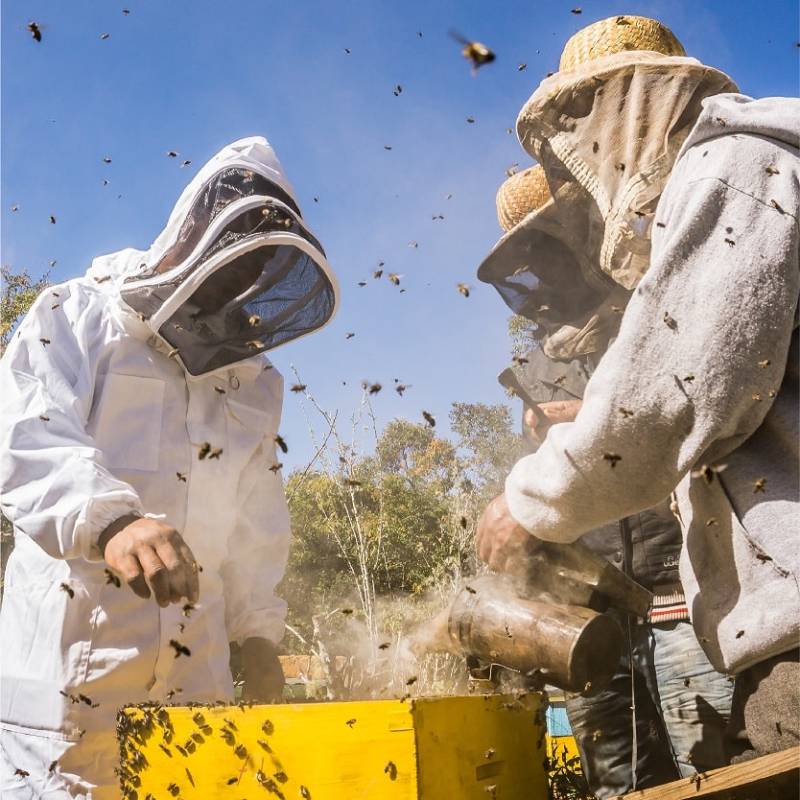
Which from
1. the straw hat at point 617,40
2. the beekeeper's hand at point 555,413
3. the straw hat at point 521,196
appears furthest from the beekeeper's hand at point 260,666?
the straw hat at point 617,40

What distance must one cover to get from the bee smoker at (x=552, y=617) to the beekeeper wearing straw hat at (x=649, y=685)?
507mm

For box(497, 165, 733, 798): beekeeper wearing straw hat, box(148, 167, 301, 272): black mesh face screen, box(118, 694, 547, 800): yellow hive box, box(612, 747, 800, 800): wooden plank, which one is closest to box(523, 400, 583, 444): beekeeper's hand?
Result: box(497, 165, 733, 798): beekeeper wearing straw hat

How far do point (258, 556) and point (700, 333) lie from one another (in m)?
2.38

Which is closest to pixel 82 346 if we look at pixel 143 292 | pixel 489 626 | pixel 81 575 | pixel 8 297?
pixel 143 292

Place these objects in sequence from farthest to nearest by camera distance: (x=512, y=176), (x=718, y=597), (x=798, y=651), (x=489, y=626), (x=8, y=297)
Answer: (x=8, y=297) → (x=512, y=176) → (x=489, y=626) → (x=718, y=597) → (x=798, y=651)

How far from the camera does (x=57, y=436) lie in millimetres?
2682

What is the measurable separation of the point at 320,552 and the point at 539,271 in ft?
20.9

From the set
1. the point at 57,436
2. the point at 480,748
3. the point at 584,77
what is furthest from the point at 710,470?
the point at 57,436

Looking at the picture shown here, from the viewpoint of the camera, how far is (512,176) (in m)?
4.12

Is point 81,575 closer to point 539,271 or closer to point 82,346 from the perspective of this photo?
point 82,346

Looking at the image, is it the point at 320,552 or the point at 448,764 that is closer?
the point at 448,764

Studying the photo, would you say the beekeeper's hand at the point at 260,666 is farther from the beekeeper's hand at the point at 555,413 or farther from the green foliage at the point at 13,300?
the green foliage at the point at 13,300

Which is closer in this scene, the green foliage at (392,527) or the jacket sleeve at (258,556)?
the jacket sleeve at (258,556)

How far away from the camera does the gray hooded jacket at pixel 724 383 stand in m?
1.55
